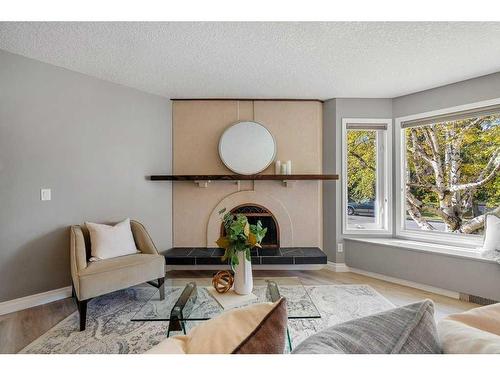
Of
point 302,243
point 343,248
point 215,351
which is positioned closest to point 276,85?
point 302,243

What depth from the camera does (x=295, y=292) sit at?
1756 millimetres

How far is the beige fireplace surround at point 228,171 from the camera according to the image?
10.6 ft

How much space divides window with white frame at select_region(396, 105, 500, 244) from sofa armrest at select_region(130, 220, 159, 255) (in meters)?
3.05

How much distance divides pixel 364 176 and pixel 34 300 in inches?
153

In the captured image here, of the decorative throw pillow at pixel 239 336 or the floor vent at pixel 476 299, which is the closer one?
the decorative throw pillow at pixel 239 336

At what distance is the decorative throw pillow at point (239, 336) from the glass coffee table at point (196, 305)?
840 mm

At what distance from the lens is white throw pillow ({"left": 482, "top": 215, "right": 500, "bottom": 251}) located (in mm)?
2249

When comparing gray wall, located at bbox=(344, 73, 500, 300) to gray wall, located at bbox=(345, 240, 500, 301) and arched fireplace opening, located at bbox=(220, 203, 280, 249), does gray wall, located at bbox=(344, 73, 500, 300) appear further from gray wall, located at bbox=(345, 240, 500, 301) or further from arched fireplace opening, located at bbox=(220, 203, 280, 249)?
arched fireplace opening, located at bbox=(220, 203, 280, 249)

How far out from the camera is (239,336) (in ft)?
1.73

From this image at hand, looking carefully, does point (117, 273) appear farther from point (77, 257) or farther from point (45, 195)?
point (45, 195)

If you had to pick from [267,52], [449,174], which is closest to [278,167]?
[267,52]

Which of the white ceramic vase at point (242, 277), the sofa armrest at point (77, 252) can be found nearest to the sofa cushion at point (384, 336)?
the white ceramic vase at point (242, 277)

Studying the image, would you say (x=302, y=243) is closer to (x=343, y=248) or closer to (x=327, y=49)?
(x=343, y=248)

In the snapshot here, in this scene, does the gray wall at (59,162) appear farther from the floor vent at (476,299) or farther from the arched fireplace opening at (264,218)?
the floor vent at (476,299)
